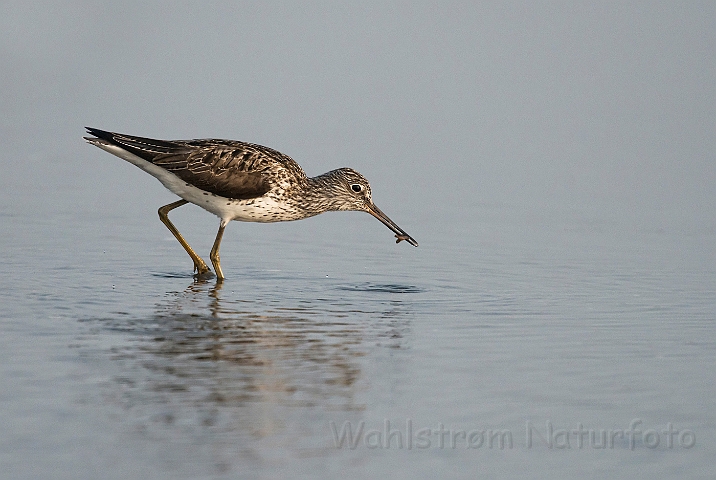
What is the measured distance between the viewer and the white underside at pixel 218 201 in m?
12.8

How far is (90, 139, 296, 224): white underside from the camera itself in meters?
12.8

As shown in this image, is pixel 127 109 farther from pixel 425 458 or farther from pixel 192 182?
pixel 425 458

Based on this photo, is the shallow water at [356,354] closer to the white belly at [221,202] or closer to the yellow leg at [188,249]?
the yellow leg at [188,249]

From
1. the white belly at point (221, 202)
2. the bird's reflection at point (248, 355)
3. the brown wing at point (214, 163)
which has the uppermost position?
the brown wing at point (214, 163)

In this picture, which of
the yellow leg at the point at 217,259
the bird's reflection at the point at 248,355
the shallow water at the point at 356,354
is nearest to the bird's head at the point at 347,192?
the shallow water at the point at 356,354

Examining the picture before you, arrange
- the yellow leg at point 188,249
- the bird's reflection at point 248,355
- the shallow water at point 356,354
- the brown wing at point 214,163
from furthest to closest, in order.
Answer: the brown wing at point 214,163 → the yellow leg at point 188,249 → the bird's reflection at point 248,355 → the shallow water at point 356,354

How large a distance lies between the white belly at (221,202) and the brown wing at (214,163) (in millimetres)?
72

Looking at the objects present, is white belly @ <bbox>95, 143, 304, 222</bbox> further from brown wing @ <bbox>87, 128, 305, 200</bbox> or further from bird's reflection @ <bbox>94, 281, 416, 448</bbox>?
bird's reflection @ <bbox>94, 281, 416, 448</bbox>

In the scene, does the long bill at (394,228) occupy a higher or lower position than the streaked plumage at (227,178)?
lower

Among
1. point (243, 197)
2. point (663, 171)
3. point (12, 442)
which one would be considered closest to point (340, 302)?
point (243, 197)

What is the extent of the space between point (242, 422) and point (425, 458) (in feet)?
3.74

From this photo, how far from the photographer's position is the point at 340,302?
10.7m

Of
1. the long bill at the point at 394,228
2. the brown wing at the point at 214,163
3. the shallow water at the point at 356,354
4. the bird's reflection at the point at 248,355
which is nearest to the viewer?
the shallow water at the point at 356,354

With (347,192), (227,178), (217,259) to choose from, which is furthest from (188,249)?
(347,192)
